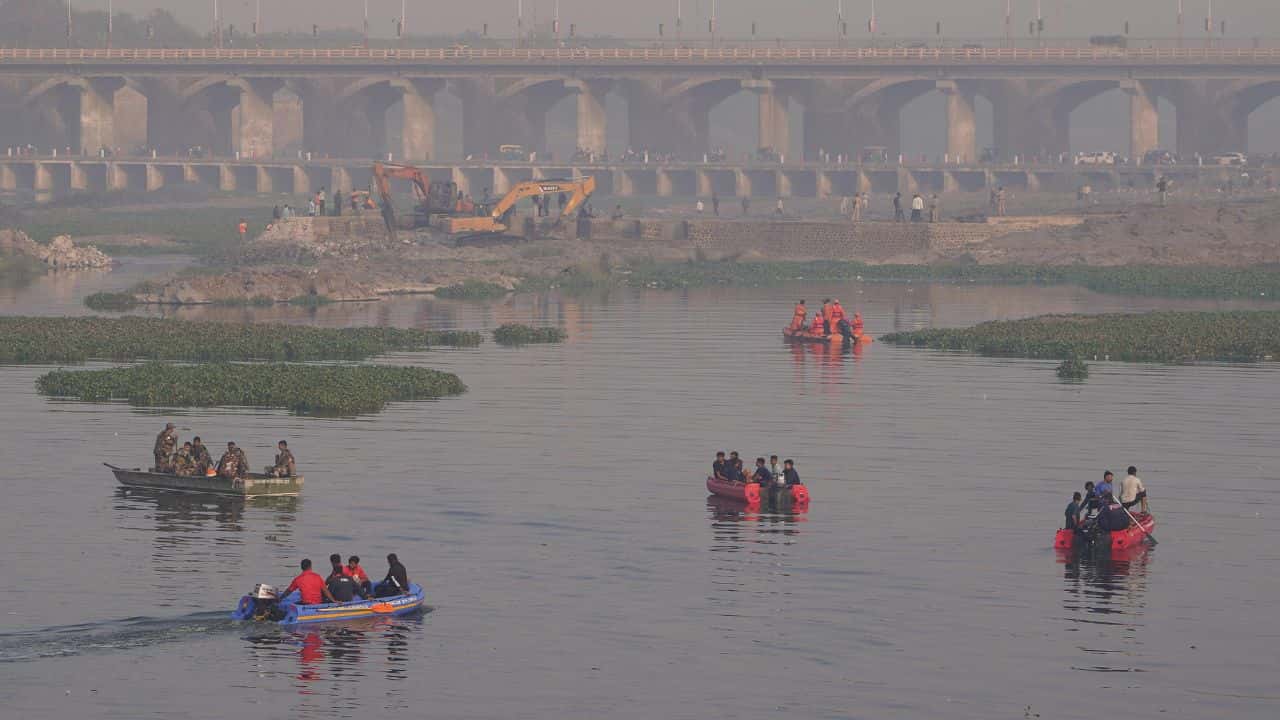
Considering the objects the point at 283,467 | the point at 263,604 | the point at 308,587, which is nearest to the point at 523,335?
the point at 283,467

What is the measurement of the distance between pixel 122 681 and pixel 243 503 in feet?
47.8

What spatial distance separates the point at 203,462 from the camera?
156 ft

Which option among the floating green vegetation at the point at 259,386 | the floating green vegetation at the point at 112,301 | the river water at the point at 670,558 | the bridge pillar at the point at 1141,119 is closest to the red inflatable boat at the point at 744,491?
the river water at the point at 670,558

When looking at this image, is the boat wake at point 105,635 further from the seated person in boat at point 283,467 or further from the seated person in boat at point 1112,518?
the seated person in boat at point 1112,518

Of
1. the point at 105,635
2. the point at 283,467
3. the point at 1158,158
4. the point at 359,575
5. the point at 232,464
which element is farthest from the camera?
the point at 1158,158

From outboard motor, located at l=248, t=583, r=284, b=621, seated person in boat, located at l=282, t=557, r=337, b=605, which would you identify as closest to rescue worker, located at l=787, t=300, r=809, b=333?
seated person in boat, located at l=282, t=557, r=337, b=605

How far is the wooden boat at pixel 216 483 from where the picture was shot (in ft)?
155

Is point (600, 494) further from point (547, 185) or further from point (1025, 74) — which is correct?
point (1025, 74)

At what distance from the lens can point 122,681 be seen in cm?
3319

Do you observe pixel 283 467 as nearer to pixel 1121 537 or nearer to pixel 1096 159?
pixel 1121 537

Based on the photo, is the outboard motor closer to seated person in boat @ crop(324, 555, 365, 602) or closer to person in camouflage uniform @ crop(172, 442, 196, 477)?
seated person in boat @ crop(324, 555, 365, 602)

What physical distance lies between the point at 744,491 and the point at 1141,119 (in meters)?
155

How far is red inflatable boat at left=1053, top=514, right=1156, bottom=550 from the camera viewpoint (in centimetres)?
4266

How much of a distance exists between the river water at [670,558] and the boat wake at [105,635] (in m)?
0.07
